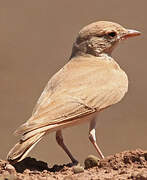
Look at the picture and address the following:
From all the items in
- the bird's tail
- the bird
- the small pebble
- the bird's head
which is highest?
the bird's head

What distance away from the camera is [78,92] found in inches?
395

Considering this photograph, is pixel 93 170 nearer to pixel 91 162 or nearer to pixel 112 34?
pixel 91 162

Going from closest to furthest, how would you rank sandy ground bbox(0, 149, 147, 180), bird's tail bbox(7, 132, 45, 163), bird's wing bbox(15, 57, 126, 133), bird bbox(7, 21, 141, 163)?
1. sandy ground bbox(0, 149, 147, 180)
2. bird's tail bbox(7, 132, 45, 163)
3. bird bbox(7, 21, 141, 163)
4. bird's wing bbox(15, 57, 126, 133)

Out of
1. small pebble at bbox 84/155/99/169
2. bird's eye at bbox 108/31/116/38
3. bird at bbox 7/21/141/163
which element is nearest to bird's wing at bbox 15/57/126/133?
bird at bbox 7/21/141/163

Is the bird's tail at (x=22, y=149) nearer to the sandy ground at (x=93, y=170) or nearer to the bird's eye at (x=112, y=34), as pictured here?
the sandy ground at (x=93, y=170)

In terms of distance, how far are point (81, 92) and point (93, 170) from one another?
1254mm

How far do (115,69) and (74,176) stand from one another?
8.98ft

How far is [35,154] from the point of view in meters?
18.5

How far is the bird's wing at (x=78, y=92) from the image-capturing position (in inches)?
376

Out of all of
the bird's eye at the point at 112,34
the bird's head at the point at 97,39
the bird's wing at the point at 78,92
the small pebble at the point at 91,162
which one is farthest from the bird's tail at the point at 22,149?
the bird's eye at the point at 112,34

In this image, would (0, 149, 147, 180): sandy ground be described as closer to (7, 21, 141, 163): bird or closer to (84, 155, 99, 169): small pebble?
(84, 155, 99, 169): small pebble

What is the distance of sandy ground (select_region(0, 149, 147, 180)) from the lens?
27.9 feet

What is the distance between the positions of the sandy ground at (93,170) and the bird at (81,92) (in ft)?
0.89

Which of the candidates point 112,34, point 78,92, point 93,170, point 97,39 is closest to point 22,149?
point 93,170
